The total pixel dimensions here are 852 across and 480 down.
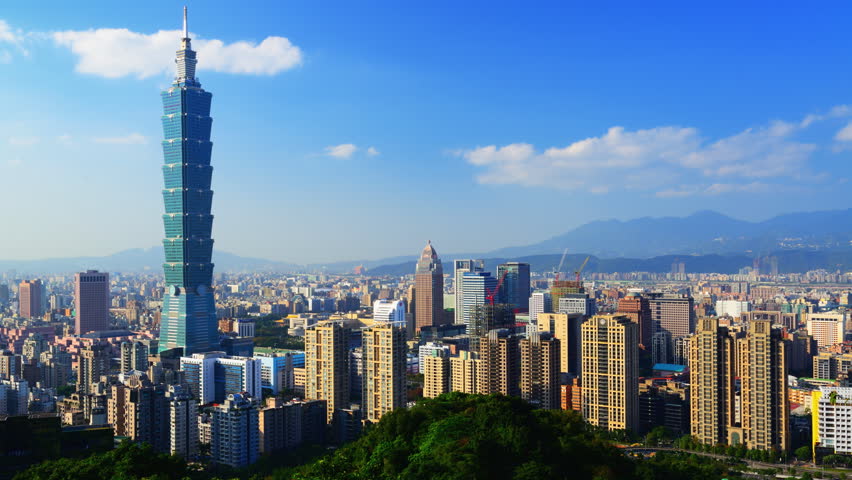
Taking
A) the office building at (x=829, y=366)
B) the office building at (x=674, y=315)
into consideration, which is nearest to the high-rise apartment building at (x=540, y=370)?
the office building at (x=829, y=366)

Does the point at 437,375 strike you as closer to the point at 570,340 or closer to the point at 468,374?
the point at 468,374

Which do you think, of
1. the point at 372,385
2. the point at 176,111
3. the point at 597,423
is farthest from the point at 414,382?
the point at 176,111

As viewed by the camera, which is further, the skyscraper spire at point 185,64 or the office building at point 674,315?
the office building at point 674,315

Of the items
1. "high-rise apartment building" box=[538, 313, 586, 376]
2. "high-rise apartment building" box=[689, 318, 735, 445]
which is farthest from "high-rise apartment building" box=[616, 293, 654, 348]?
"high-rise apartment building" box=[689, 318, 735, 445]

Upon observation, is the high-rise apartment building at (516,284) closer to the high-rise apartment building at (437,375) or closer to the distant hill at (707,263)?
the high-rise apartment building at (437,375)

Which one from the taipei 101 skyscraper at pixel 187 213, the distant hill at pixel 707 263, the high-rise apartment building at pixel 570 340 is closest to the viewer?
the high-rise apartment building at pixel 570 340

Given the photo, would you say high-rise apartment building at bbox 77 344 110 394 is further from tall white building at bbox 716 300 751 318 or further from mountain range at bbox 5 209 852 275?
mountain range at bbox 5 209 852 275

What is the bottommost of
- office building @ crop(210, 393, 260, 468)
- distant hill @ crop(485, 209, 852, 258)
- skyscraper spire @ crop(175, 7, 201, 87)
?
office building @ crop(210, 393, 260, 468)
